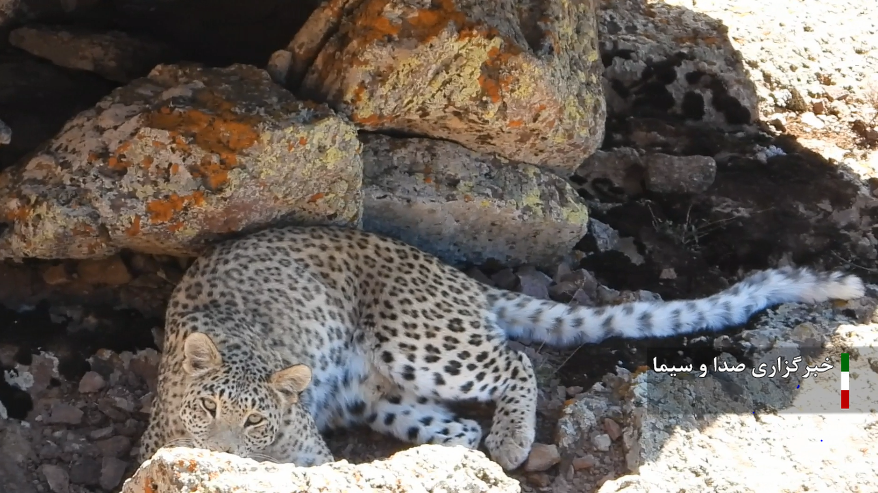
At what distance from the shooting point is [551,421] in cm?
538

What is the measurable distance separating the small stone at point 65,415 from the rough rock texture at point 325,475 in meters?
1.33

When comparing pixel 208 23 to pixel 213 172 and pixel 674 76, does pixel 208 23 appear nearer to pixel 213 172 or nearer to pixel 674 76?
pixel 213 172

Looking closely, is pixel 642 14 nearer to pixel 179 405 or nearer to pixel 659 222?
pixel 659 222

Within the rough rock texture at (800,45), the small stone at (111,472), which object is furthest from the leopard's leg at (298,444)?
the rough rock texture at (800,45)

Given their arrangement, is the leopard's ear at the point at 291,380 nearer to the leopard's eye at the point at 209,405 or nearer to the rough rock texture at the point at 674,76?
the leopard's eye at the point at 209,405

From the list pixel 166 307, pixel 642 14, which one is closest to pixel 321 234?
pixel 166 307

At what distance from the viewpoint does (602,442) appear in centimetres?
498

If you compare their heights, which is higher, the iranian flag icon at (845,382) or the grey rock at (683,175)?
the grey rock at (683,175)

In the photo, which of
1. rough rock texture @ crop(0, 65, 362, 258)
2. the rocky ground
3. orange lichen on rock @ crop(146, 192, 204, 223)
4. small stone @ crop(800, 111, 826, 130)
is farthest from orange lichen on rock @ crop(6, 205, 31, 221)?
small stone @ crop(800, 111, 826, 130)

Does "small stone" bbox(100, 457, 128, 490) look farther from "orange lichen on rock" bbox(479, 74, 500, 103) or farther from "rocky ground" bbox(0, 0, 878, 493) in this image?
"orange lichen on rock" bbox(479, 74, 500, 103)

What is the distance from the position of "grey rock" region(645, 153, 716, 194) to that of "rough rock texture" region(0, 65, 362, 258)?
2.78m

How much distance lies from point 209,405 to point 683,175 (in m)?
4.10

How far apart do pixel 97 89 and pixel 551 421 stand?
3.37 meters

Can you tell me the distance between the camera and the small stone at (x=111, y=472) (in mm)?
4770
